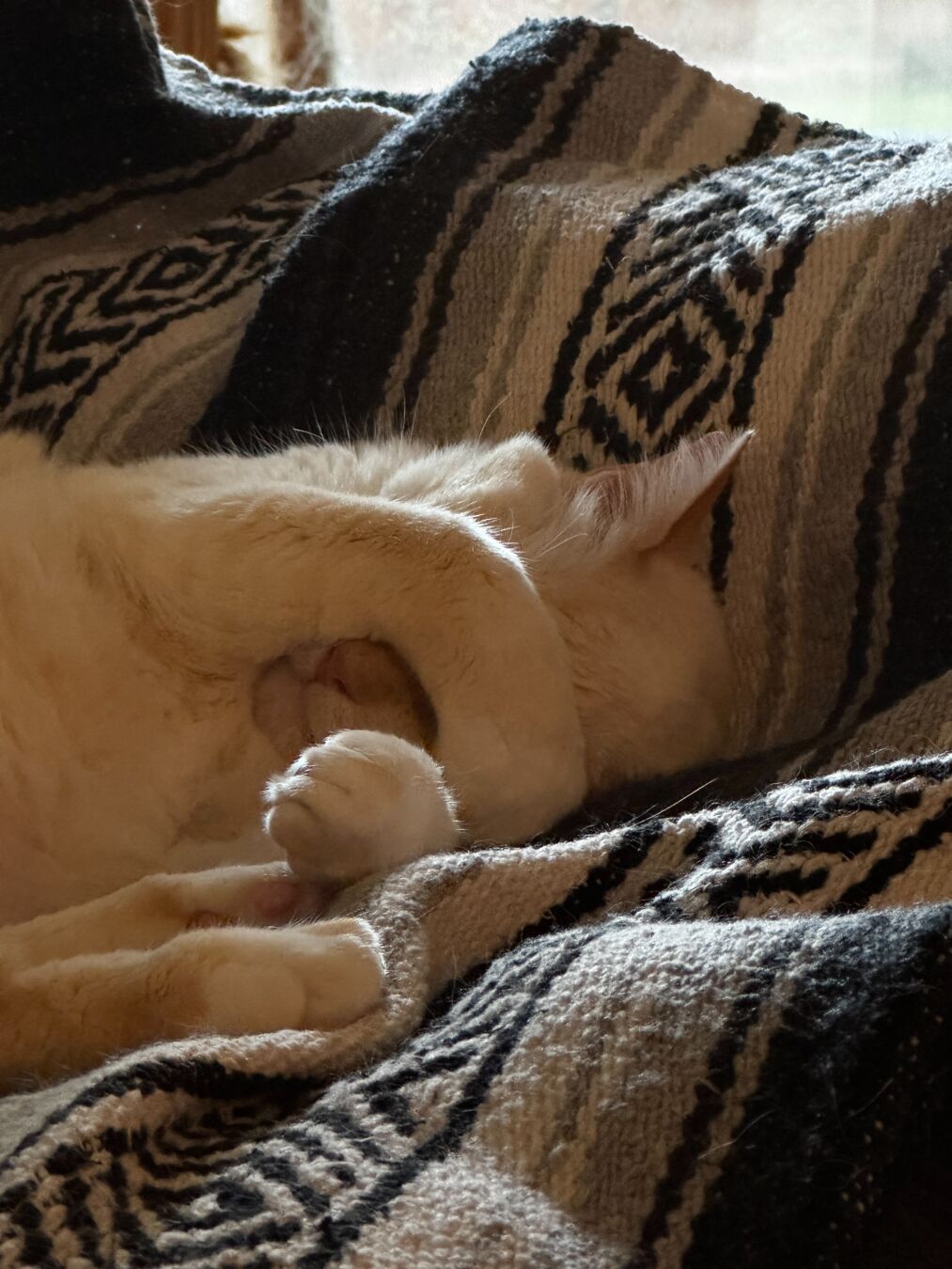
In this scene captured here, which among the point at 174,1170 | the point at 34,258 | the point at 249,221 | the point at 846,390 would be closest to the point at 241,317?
the point at 249,221

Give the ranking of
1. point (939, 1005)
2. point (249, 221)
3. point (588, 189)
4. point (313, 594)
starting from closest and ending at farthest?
point (939, 1005), point (313, 594), point (588, 189), point (249, 221)

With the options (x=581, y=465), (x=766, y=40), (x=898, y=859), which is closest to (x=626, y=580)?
(x=581, y=465)

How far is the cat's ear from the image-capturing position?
1.27 meters

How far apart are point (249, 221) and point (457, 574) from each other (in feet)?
2.99

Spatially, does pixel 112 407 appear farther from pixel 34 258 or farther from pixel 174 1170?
pixel 174 1170

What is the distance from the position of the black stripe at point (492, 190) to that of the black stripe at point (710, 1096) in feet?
3.43

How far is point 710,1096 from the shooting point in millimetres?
629

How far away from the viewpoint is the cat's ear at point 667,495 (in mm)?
1273

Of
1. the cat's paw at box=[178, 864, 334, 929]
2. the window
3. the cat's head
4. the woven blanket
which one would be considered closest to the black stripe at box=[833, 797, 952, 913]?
the woven blanket

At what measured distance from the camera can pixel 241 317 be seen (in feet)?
5.62

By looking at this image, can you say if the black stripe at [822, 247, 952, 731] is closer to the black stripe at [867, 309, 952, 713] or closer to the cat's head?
the black stripe at [867, 309, 952, 713]

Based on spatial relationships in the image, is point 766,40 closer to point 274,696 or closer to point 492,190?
point 492,190

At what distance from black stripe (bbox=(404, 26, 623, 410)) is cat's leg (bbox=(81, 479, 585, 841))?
0.42 meters

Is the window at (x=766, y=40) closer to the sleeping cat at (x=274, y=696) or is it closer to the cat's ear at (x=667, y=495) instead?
the cat's ear at (x=667, y=495)
